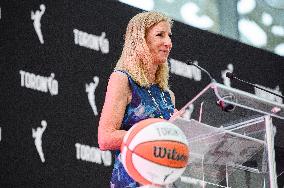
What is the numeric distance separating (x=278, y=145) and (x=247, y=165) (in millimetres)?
155

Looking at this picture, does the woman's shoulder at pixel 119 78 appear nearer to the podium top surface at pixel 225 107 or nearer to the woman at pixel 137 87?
the woman at pixel 137 87

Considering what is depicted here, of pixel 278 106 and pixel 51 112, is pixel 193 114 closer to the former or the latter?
pixel 278 106

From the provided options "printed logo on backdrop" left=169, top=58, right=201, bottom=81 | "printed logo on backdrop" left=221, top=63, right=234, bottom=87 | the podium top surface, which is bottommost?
the podium top surface

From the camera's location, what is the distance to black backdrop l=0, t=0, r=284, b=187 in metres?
4.07

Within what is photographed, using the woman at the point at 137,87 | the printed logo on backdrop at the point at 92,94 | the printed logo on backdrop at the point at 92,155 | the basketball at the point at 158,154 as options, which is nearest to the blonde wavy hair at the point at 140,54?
the woman at the point at 137,87

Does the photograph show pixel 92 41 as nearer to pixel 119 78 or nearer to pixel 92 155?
pixel 92 155

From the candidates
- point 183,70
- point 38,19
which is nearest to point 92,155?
point 38,19

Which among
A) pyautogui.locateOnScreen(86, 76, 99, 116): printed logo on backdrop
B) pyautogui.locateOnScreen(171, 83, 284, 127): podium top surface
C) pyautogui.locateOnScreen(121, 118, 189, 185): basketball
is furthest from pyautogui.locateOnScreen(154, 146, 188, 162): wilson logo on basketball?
pyautogui.locateOnScreen(86, 76, 99, 116): printed logo on backdrop

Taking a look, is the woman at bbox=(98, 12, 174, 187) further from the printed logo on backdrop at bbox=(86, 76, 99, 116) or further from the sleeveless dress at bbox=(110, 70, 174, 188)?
the printed logo on backdrop at bbox=(86, 76, 99, 116)

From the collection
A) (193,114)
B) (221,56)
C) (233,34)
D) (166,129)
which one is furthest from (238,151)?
(233,34)

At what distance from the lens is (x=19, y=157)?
4.02m

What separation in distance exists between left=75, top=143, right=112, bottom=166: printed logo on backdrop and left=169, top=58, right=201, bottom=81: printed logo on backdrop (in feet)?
3.79

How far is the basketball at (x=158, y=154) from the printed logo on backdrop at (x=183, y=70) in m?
3.34

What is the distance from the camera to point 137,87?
7.69 ft
